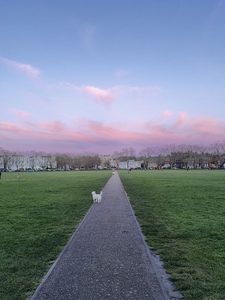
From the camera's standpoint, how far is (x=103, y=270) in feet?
17.7

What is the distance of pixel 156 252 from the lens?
6.81m

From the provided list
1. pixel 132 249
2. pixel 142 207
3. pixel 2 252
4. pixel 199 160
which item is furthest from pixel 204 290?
pixel 199 160

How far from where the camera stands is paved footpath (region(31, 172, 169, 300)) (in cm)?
445

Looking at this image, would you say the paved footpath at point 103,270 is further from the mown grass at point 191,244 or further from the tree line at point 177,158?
the tree line at point 177,158

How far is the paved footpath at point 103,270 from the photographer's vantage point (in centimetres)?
445

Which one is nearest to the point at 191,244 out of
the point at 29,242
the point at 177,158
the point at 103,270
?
the point at 103,270

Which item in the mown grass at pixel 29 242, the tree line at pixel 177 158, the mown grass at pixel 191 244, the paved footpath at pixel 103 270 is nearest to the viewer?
the paved footpath at pixel 103 270

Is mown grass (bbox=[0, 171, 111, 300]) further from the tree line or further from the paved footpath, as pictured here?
the tree line

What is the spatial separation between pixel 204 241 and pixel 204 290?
338cm

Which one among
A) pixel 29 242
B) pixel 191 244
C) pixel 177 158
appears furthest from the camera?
pixel 177 158

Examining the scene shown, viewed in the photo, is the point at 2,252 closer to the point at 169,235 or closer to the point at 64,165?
the point at 169,235

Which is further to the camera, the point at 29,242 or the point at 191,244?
the point at 29,242

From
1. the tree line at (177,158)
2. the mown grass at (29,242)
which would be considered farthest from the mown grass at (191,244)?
the tree line at (177,158)

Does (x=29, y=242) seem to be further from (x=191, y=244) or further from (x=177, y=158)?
(x=177, y=158)
